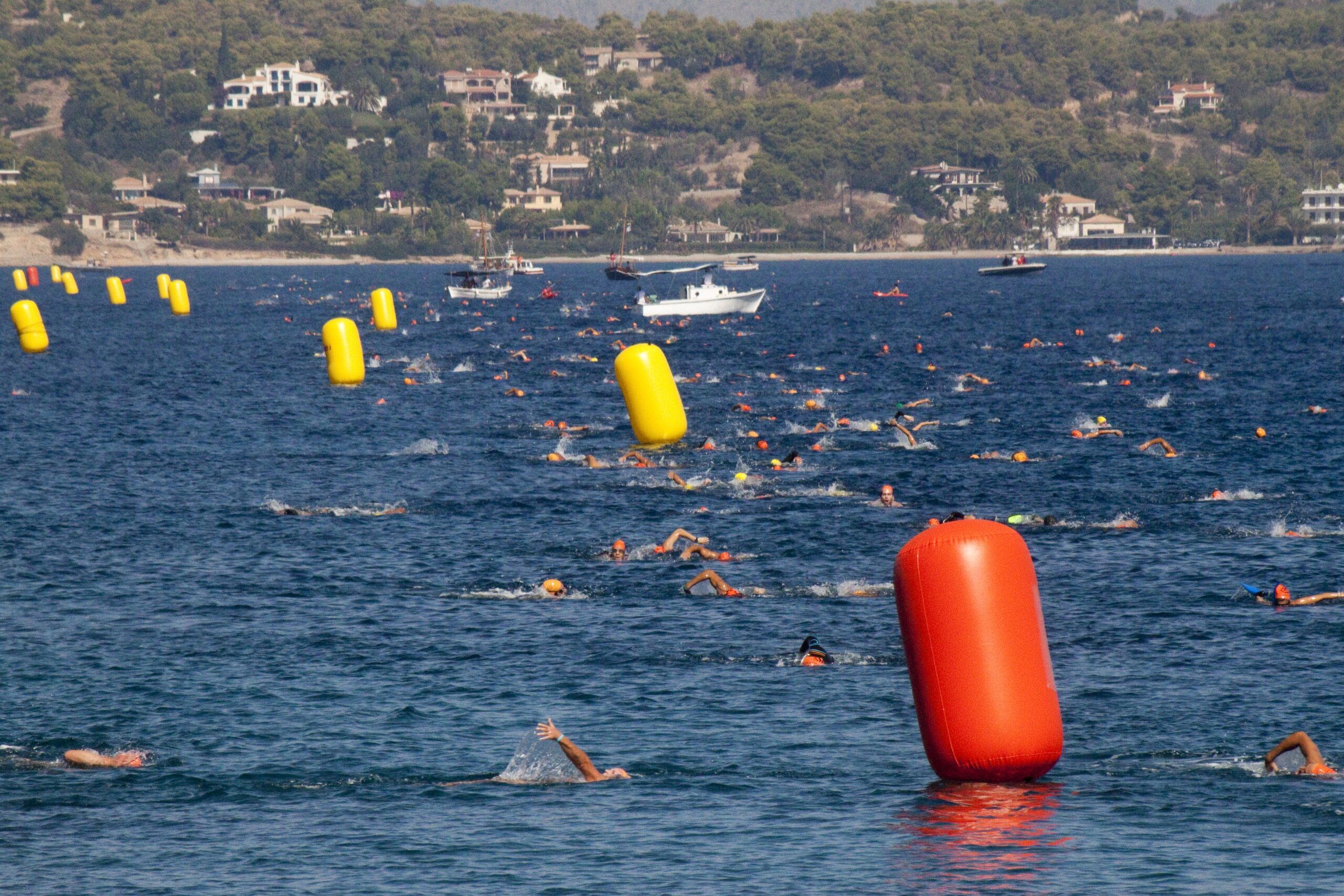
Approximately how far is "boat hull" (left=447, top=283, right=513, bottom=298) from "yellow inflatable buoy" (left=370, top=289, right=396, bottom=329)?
37.6 metres

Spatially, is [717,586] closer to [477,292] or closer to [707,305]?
[707,305]

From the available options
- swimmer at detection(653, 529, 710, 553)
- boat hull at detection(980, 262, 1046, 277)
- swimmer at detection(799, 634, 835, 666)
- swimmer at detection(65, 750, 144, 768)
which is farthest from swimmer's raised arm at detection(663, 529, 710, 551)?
boat hull at detection(980, 262, 1046, 277)

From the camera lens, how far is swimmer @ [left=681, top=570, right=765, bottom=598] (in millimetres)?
29328

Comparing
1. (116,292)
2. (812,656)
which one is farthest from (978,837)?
(116,292)

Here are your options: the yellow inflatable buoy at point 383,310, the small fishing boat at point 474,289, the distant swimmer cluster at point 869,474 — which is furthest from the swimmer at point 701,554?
the small fishing boat at point 474,289

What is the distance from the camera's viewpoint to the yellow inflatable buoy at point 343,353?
68312mm

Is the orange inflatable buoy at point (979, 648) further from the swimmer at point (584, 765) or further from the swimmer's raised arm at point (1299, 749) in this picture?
the swimmer at point (584, 765)

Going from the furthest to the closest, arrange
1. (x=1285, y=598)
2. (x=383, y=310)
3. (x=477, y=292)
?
(x=477, y=292) < (x=383, y=310) < (x=1285, y=598)

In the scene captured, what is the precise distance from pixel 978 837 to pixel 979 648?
2.16 meters

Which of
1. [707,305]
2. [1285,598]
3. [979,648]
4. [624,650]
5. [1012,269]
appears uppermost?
[979,648]

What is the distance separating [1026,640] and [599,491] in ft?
81.9

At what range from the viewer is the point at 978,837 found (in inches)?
679

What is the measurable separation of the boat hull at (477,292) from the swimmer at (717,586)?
115m

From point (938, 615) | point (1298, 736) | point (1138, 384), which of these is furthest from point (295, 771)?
point (1138, 384)
